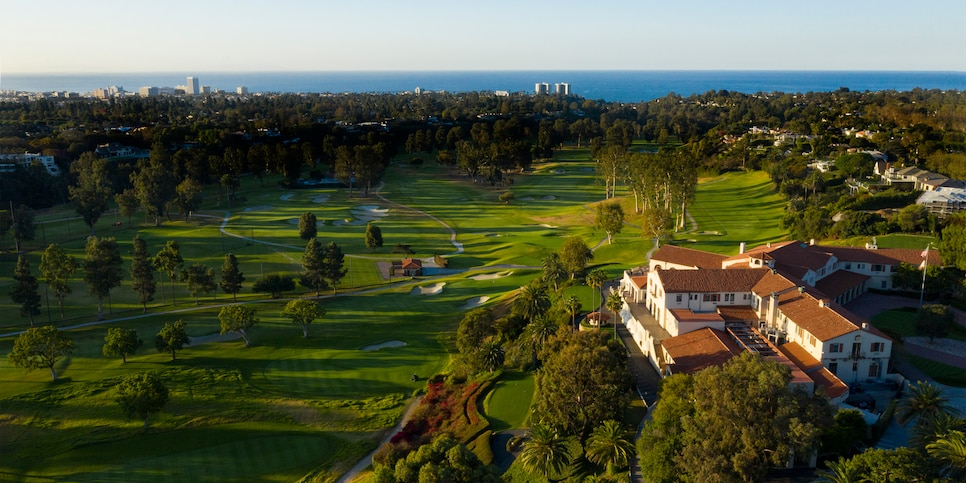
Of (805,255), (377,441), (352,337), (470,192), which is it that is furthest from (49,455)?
(470,192)

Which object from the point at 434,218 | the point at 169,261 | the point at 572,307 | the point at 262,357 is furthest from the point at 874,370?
the point at 434,218

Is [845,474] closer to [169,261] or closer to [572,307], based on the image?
[572,307]

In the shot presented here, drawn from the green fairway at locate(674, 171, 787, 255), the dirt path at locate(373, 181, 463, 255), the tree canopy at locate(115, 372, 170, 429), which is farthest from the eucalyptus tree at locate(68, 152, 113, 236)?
the green fairway at locate(674, 171, 787, 255)

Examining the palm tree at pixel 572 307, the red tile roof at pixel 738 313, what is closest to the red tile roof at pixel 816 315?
the red tile roof at pixel 738 313

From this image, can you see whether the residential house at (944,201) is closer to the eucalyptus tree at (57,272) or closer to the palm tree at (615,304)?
the palm tree at (615,304)

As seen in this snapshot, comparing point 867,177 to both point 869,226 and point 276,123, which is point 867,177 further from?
point 276,123
